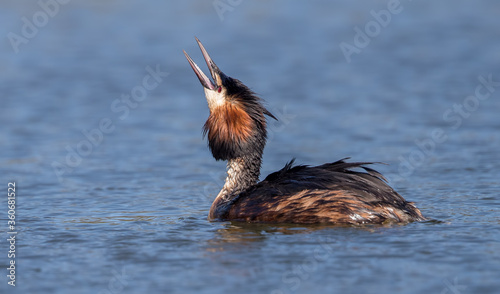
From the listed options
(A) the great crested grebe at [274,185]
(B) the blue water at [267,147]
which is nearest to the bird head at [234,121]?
(A) the great crested grebe at [274,185]

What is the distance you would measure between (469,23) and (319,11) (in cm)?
487

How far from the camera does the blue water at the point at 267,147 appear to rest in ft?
27.2

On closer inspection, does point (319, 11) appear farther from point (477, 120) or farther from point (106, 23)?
point (477, 120)

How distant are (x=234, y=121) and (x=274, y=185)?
3.42 feet

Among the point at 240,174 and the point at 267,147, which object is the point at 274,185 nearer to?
the point at 240,174

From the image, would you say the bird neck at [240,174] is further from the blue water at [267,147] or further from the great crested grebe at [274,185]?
the blue water at [267,147]

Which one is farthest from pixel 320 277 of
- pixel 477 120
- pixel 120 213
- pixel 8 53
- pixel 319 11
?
pixel 319 11

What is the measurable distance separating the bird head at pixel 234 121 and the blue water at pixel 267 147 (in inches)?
36.0

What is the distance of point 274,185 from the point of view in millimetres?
10359

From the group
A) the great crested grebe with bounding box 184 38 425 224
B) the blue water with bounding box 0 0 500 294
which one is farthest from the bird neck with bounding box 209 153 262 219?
the blue water with bounding box 0 0 500 294

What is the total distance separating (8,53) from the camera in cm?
2369

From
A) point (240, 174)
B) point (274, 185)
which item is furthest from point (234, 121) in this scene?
point (274, 185)

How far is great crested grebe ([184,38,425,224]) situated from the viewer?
9844 mm

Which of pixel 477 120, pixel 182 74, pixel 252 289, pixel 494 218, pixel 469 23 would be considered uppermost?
pixel 469 23
